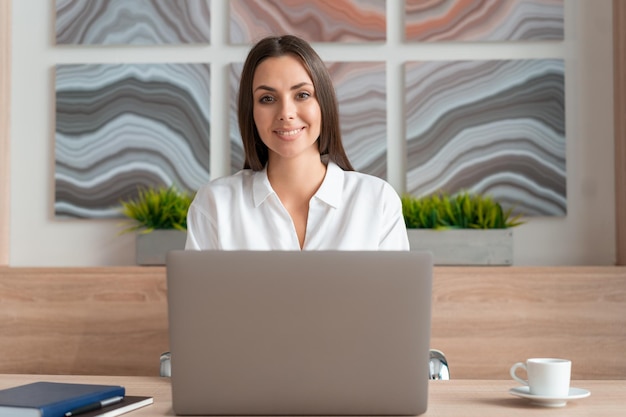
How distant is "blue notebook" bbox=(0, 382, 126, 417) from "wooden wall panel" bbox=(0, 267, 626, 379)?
59.6 inches

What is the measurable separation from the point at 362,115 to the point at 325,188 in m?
1.22

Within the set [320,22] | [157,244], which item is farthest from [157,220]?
[320,22]

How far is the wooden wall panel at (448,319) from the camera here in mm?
2818

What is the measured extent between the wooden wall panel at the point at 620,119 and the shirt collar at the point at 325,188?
1.53 m

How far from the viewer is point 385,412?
46.5 inches

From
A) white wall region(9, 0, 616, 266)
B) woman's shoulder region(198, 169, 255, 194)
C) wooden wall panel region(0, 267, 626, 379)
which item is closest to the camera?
woman's shoulder region(198, 169, 255, 194)

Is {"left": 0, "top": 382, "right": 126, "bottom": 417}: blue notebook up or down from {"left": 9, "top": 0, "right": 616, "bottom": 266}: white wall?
down

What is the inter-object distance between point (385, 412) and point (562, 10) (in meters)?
2.59

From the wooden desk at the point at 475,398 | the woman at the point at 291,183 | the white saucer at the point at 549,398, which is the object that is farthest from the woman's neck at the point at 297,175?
the white saucer at the point at 549,398

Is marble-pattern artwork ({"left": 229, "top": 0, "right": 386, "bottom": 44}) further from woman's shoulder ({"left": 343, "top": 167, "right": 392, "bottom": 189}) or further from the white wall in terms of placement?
woman's shoulder ({"left": 343, "top": 167, "right": 392, "bottom": 189})

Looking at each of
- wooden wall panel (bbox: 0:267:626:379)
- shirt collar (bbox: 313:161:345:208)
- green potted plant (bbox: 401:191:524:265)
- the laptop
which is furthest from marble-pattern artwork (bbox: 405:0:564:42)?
the laptop

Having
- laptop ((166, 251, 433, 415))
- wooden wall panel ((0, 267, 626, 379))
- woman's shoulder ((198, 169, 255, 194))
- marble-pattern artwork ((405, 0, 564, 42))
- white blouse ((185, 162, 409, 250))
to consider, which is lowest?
wooden wall panel ((0, 267, 626, 379))

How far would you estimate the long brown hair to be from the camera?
212 centimetres

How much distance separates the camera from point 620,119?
3219mm
